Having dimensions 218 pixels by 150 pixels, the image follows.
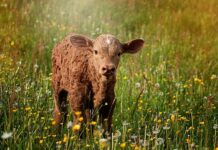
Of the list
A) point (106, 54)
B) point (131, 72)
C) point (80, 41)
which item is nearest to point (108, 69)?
point (106, 54)

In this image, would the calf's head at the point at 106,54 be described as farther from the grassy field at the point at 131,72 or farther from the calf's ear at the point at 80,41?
the grassy field at the point at 131,72

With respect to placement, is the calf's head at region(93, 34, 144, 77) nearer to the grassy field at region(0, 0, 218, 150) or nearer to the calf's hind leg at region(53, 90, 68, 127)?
the grassy field at region(0, 0, 218, 150)

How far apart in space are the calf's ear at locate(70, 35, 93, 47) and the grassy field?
0.67 metres

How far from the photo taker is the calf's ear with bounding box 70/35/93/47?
484 centimetres

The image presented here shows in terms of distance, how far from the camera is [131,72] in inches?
271

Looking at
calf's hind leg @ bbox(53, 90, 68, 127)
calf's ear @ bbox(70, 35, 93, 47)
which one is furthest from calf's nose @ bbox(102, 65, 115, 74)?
calf's hind leg @ bbox(53, 90, 68, 127)

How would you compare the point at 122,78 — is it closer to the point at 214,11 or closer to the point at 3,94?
the point at 3,94

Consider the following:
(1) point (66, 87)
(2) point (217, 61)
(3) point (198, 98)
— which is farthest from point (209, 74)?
(1) point (66, 87)

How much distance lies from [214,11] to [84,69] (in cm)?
714

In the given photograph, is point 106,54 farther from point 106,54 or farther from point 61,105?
point 61,105

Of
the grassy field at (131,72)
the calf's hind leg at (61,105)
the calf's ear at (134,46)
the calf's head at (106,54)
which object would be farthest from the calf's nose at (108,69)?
the calf's hind leg at (61,105)

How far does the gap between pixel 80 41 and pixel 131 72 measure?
210 cm

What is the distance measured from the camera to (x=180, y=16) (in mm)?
11055

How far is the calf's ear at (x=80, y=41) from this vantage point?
191 inches
